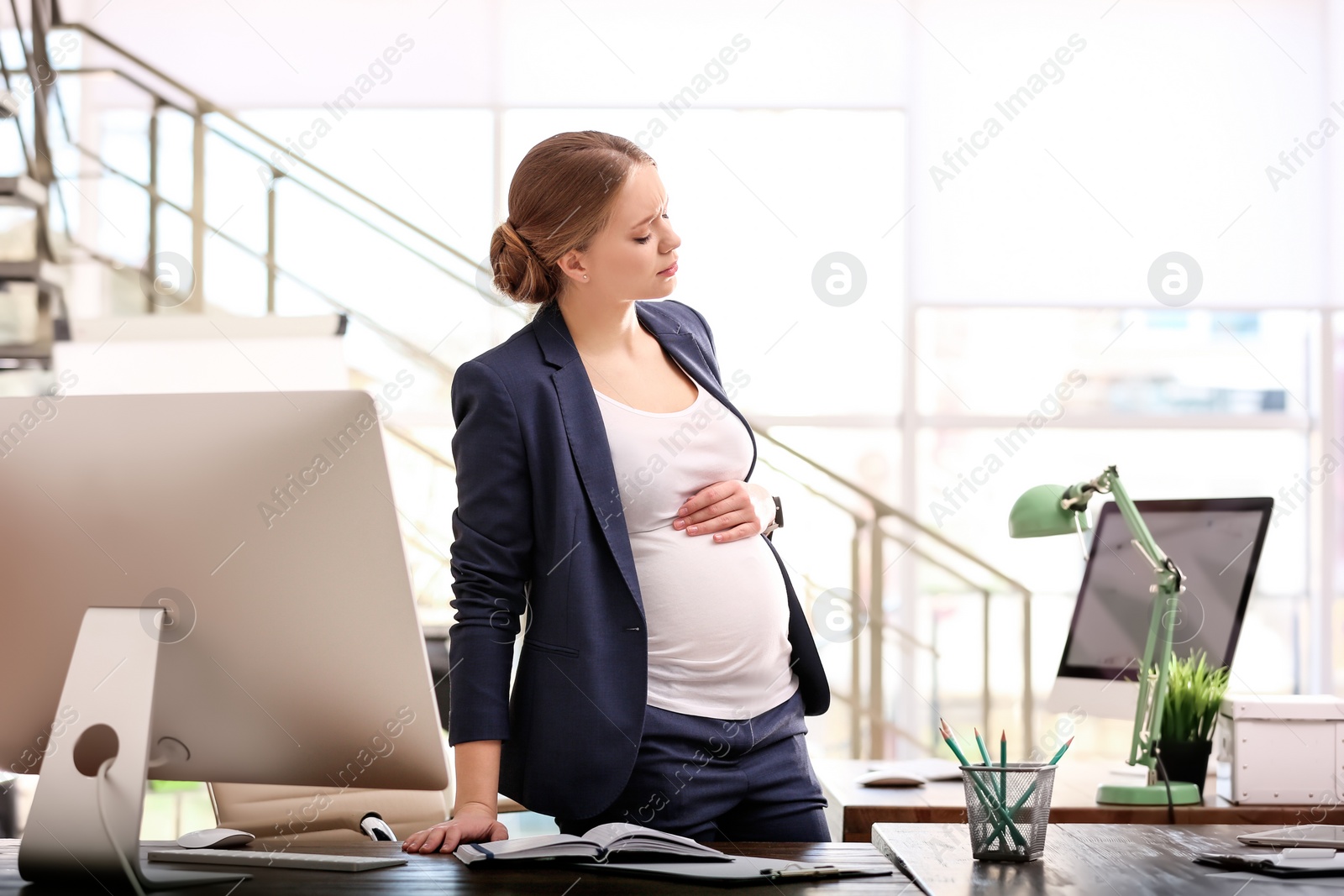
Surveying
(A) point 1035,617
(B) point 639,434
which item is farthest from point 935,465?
(B) point 639,434

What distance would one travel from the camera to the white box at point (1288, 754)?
1.67 m

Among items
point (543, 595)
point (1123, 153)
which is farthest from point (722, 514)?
point (1123, 153)

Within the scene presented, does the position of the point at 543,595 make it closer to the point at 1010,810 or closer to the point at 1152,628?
the point at 1010,810

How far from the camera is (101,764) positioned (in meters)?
1.00

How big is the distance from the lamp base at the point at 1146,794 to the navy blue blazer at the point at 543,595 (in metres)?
0.78

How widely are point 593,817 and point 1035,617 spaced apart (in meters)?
3.90

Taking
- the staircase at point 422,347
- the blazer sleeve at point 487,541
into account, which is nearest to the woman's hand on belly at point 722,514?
the blazer sleeve at point 487,541

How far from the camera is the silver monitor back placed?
3.25 ft

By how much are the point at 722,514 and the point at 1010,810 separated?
1.53 ft

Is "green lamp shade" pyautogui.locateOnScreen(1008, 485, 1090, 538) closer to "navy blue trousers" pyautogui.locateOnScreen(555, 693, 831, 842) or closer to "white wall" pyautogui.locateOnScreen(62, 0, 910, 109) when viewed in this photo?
"navy blue trousers" pyautogui.locateOnScreen(555, 693, 831, 842)

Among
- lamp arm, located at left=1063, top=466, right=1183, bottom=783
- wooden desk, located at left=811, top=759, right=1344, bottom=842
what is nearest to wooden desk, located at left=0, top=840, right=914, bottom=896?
wooden desk, located at left=811, top=759, right=1344, bottom=842

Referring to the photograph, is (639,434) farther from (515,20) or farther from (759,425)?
(515,20)

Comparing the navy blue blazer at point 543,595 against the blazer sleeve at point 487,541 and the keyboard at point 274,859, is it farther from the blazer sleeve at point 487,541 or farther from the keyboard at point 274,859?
the keyboard at point 274,859

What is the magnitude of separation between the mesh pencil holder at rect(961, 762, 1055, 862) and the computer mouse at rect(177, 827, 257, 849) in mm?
710
